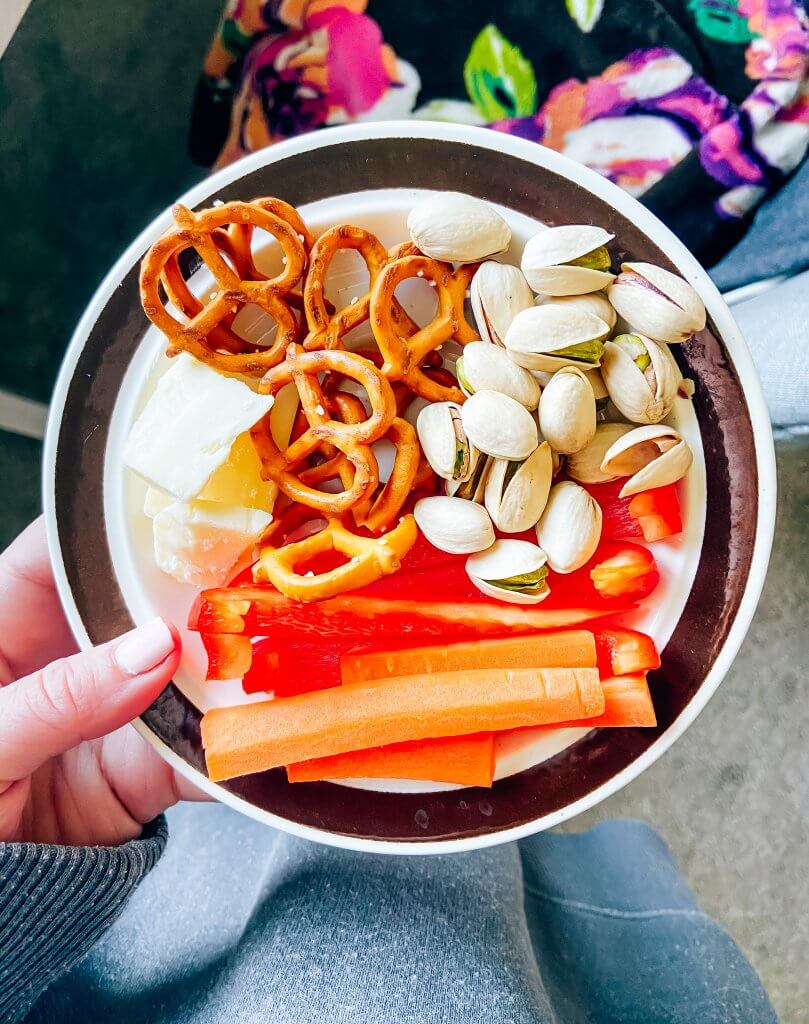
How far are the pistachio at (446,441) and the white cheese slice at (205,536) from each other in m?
0.16

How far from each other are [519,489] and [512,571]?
72 mm

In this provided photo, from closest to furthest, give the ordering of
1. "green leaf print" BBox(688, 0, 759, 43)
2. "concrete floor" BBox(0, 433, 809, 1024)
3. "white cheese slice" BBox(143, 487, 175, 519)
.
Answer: "white cheese slice" BBox(143, 487, 175, 519)
"green leaf print" BBox(688, 0, 759, 43)
"concrete floor" BBox(0, 433, 809, 1024)

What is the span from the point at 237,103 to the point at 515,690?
0.85 metres

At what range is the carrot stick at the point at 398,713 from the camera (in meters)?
0.75

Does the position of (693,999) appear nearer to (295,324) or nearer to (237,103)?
(295,324)

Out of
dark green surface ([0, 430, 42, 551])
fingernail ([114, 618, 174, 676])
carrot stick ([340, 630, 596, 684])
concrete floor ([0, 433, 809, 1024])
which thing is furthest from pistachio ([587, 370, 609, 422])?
dark green surface ([0, 430, 42, 551])

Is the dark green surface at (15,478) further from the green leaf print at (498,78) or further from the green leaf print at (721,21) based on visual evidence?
the green leaf print at (721,21)

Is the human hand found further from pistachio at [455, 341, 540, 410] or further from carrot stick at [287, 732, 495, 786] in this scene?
pistachio at [455, 341, 540, 410]

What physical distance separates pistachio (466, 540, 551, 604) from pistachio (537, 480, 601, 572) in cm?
1

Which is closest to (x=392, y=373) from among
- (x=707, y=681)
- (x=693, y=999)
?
(x=707, y=681)

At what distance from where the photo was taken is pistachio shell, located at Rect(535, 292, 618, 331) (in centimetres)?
73

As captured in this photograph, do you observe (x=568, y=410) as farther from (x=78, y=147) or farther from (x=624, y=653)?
(x=78, y=147)

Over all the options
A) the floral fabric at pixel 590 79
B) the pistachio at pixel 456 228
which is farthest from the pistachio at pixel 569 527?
the floral fabric at pixel 590 79

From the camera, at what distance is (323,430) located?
2.37 ft
